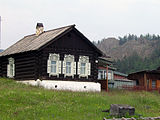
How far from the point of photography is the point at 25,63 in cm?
3328

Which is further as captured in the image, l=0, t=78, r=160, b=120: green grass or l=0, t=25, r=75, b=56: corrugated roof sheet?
l=0, t=25, r=75, b=56: corrugated roof sheet

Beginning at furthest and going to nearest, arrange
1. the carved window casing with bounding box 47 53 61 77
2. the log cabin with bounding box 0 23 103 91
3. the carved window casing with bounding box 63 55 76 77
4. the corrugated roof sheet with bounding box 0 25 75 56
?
1. the carved window casing with bounding box 63 55 76 77
2. the corrugated roof sheet with bounding box 0 25 75 56
3. the carved window casing with bounding box 47 53 61 77
4. the log cabin with bounding box 0 23 103 91

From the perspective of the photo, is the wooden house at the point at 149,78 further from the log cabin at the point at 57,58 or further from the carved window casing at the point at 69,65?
the carved window casing at the point at 69,65

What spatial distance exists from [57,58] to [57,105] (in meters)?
11.1

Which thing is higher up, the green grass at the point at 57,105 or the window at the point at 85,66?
the window at the point at 85,66

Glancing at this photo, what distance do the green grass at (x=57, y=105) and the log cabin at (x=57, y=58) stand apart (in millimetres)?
6318

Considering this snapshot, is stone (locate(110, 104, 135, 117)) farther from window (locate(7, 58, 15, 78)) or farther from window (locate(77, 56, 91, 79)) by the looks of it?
window (locate(7, 58, 15, 78))

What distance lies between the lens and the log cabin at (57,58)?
104 ft

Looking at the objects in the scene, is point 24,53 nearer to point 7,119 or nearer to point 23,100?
point 23,100

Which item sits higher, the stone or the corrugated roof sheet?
the corrugated roof sheet

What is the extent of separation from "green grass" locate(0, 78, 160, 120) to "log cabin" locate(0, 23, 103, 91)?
249 inches

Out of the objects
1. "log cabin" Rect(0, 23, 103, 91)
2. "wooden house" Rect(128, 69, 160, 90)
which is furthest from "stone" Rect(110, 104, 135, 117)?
"wooden house" Rect(128, 69, 160, 90)

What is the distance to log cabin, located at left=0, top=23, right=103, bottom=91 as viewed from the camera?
A: 31.7 m

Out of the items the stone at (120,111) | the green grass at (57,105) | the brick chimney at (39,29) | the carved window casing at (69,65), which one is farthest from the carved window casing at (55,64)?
the stone at (120,111)
